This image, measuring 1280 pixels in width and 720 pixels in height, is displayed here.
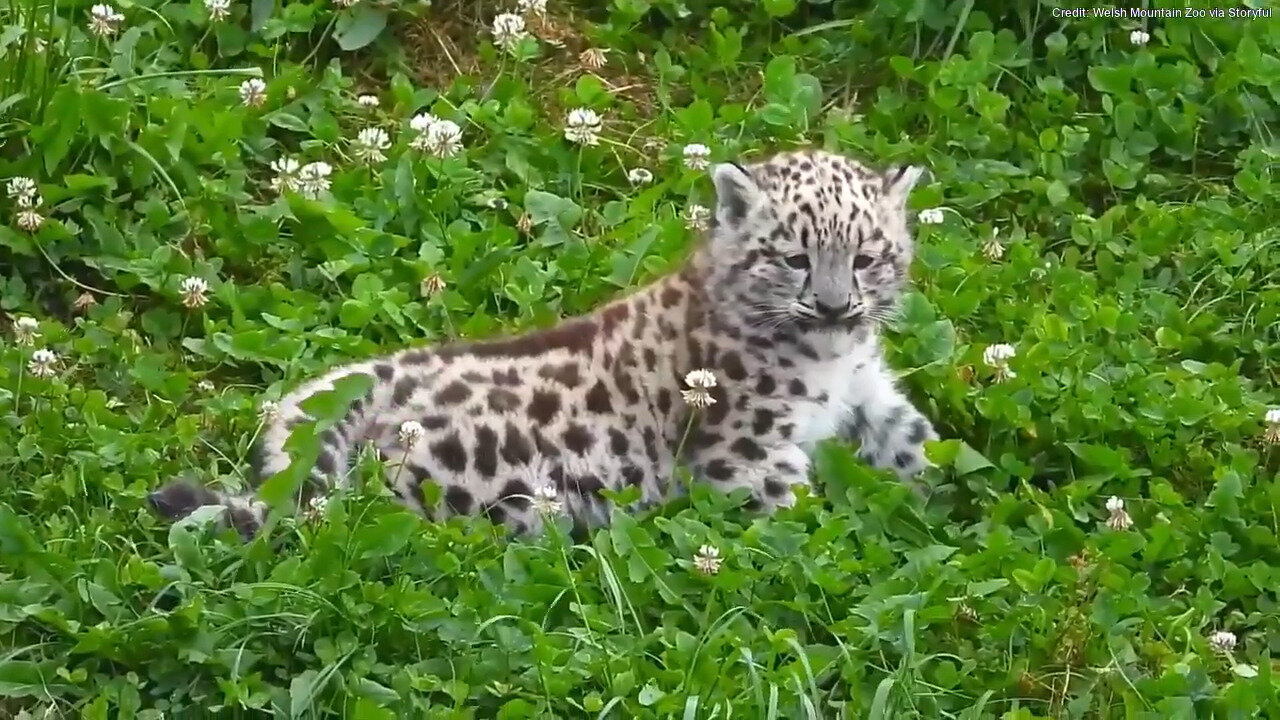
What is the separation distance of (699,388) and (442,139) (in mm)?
1709

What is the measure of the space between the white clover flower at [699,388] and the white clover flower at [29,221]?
237 centimetres

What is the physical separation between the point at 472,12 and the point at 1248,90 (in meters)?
3.30

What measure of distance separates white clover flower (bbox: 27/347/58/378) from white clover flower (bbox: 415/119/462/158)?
1.72m

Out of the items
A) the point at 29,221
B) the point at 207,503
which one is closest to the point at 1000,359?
the point at 207,503

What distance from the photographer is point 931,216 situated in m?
7.36

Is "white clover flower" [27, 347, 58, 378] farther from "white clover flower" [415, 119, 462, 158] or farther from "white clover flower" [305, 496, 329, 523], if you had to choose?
"white clover flower" [415, 119, 462, 158]

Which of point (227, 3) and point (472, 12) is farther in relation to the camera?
point (472, 12)

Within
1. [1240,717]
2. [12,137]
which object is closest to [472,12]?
[12,137]

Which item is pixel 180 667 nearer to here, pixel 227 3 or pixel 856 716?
pixel 856 716

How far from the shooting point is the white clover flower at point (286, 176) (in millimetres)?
7215

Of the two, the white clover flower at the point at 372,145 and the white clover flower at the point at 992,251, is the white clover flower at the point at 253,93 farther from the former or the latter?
the white clover flower at the point at 992,251

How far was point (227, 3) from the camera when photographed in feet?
25.6

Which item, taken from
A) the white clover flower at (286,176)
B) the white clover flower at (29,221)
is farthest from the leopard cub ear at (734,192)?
the white clover flower at (29,221)

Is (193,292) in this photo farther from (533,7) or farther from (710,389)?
(533,7)
